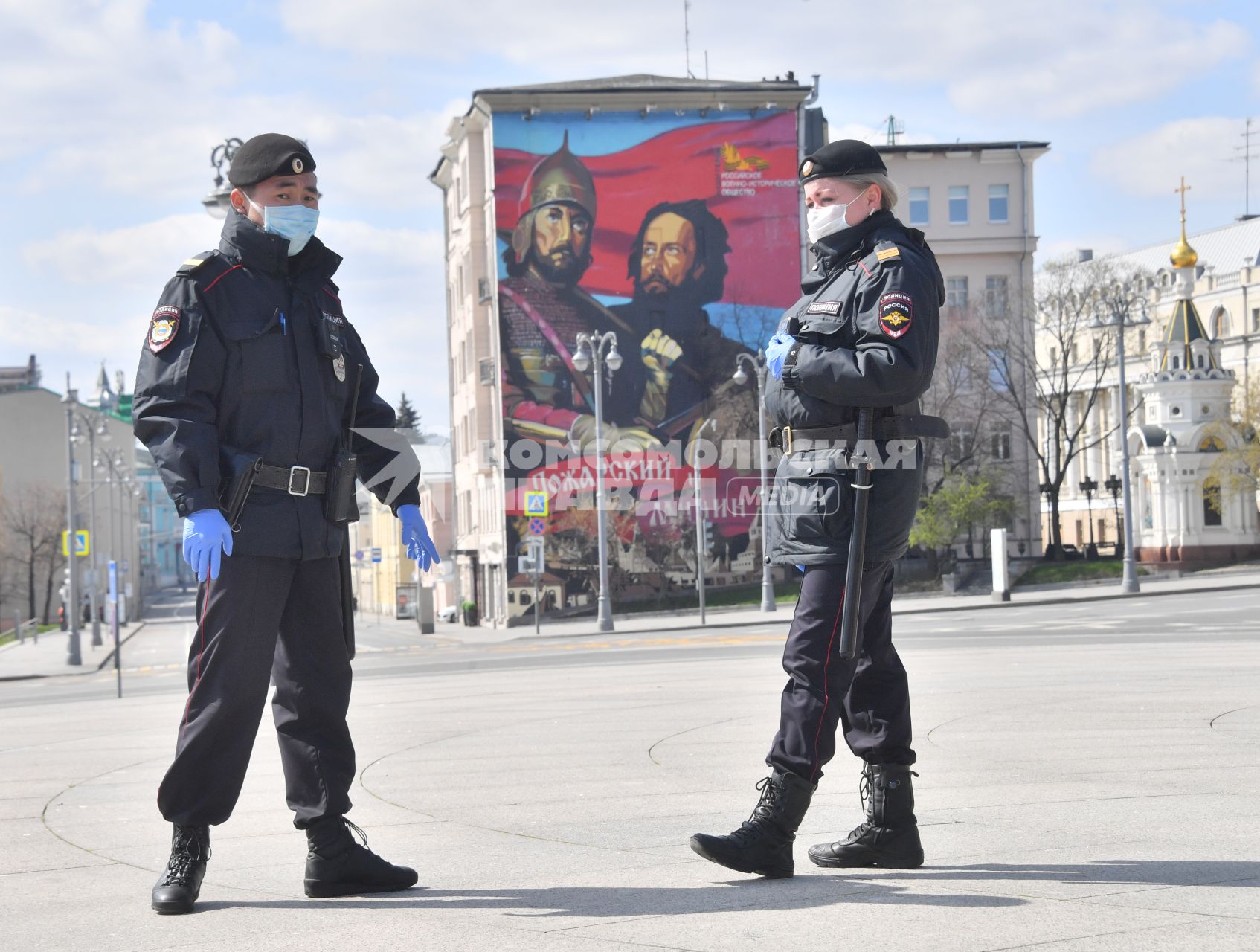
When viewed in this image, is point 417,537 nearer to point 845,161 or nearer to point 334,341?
point 334,341

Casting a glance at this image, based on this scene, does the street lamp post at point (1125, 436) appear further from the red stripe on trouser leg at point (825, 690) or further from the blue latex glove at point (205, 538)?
the blue latex glove at point (205, 538)

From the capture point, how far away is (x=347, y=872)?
4.71 m

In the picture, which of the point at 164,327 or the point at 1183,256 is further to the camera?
the point at 1183,256

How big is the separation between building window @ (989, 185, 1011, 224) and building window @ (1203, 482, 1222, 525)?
16791 mm

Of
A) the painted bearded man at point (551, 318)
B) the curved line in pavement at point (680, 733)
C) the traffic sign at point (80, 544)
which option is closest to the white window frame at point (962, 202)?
the painted bearded man at point (551, 318)

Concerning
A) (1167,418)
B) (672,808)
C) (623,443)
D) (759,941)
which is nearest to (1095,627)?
(672,808)

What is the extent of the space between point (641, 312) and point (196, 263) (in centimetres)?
5406

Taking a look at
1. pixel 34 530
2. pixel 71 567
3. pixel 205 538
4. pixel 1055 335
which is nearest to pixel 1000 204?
pixel 1055 335

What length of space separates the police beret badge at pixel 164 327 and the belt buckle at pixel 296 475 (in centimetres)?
55

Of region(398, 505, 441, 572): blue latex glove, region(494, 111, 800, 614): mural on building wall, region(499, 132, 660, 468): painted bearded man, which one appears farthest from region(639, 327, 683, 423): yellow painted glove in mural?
region(398, 505, 441, 572): blue latex glove

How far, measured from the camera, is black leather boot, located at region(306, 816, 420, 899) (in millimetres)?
4695

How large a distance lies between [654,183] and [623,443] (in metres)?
10.1

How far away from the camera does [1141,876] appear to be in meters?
4.43

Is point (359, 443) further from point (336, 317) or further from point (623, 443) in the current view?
point (623, 443)
